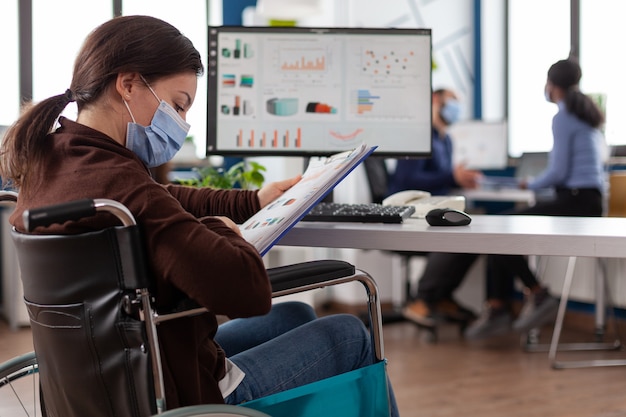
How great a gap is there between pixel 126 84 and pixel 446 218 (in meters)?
0.68

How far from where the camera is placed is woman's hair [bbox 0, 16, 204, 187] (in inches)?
44.9

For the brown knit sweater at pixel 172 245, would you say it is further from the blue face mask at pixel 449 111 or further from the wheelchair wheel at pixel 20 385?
the blue face mask at pixel 449 111

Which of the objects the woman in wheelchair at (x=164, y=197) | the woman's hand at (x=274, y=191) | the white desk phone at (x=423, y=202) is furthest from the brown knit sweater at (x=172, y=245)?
the white desk phone at (x=423, y=202)

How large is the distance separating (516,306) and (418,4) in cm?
202

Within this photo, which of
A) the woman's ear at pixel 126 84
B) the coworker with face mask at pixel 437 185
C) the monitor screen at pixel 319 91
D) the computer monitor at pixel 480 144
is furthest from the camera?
the computer monitor at pixel 480 144

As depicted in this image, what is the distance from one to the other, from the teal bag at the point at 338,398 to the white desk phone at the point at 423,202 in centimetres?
55

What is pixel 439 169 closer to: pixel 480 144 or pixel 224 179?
pixel 480 144

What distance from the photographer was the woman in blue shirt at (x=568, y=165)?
11.7 feet

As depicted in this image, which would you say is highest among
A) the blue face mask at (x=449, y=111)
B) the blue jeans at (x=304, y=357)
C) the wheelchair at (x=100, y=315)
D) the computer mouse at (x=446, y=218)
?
the blue face mask at (x=449, y=111)

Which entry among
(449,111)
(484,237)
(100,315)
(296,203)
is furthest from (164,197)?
(449,111)

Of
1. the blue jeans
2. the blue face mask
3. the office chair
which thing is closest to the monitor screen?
the blue jeans

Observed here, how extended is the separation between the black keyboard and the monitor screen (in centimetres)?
32

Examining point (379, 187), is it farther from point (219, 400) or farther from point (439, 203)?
point (219, 400)

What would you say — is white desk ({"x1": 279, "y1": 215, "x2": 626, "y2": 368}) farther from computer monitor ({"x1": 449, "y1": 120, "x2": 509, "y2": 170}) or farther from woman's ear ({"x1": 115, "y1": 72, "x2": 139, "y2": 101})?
computer monitor ({"x1": 449, "y1": 120, "x2": 509, "y2": 170})
